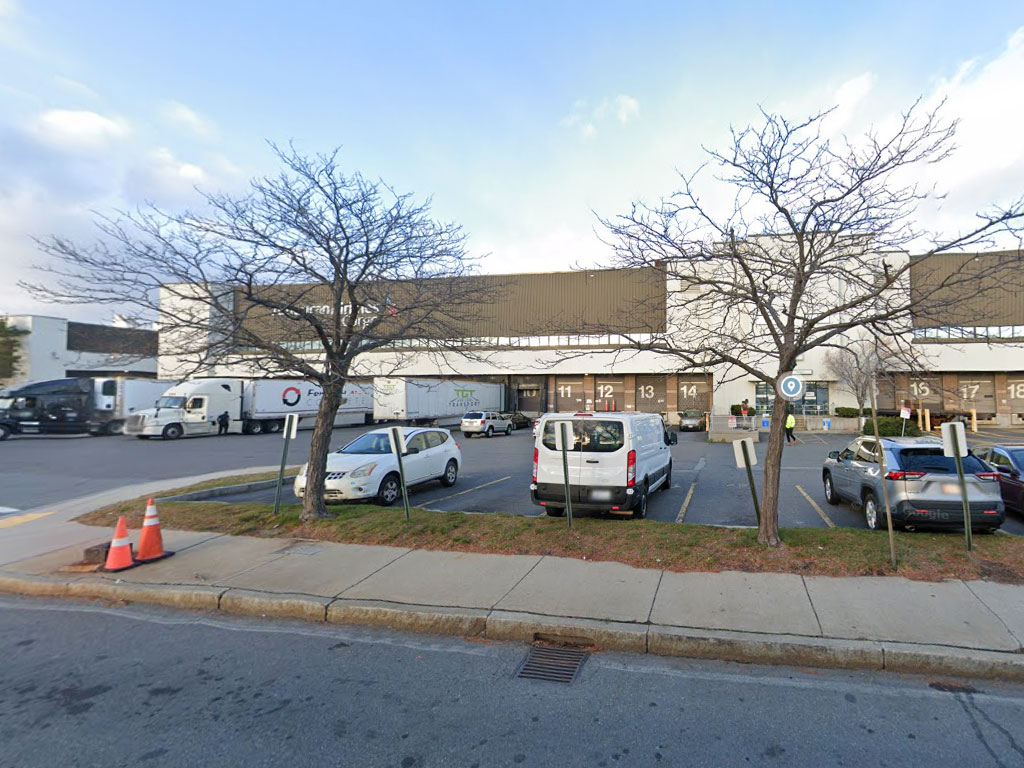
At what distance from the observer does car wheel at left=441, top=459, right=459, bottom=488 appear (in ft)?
44.4

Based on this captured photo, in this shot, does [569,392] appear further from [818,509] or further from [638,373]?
[818,509]

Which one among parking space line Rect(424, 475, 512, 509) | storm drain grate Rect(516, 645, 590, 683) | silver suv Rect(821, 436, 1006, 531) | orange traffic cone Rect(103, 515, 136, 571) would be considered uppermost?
silver suv Rect(821, 436, 1006, 531)

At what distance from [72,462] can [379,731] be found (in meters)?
21.5

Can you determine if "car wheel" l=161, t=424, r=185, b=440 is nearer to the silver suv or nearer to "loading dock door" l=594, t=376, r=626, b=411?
"loading dock door" l=594, t=376, r=626, b=411

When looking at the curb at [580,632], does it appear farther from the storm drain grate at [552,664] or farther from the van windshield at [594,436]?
the van windshield at [594,436]

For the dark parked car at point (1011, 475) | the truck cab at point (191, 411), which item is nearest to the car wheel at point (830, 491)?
the dark parked car at point (1011, 475)

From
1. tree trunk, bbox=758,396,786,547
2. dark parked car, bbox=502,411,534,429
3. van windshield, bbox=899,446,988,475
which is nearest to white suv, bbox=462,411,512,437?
dark parked car, bbox=502,411,534,429

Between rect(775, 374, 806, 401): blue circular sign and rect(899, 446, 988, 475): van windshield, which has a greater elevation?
rect(775, 374, 806, 401): blue circular sign

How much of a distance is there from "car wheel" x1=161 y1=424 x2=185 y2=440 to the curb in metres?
26.7

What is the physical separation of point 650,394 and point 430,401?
67.1 ft

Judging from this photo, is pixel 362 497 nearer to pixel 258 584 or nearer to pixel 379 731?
pixel 258 584

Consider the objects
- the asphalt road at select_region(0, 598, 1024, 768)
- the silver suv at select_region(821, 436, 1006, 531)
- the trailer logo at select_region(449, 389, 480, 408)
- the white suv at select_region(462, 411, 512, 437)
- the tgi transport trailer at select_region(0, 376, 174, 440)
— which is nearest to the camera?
the asphalt road at select_region(0, 598, 1024, 768)

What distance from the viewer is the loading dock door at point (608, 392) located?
159 feet

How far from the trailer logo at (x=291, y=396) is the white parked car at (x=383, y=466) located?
24003mm
